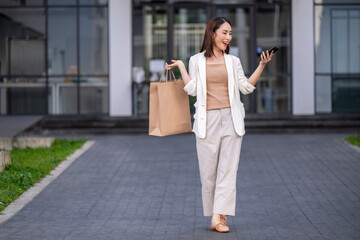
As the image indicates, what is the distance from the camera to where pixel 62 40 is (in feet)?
62.4

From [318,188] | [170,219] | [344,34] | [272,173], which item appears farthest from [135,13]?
[170,219]

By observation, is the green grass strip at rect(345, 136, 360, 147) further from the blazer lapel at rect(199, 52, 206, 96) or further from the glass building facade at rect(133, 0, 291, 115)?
the blazer lapel at rect(199, 52, 206, 96)

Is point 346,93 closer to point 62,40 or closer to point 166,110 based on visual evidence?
point 62,40

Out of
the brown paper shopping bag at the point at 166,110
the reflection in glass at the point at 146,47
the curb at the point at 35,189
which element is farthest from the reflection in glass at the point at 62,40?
the brown paper shopping bag at the point at 166,110

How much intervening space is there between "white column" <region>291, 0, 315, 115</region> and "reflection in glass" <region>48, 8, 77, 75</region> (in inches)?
222

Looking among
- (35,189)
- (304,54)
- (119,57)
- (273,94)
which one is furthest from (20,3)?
(35,189)

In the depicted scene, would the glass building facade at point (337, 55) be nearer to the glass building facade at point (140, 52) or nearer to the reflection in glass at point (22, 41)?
the glass building facade at point (140, 52)

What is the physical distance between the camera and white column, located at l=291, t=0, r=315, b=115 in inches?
741

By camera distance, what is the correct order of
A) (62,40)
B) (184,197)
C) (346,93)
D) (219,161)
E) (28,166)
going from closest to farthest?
(219,161)
(184,197)
(28,166)
(346,93)
(62,40)

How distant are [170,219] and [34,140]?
6655 mm

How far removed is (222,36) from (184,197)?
2.97m

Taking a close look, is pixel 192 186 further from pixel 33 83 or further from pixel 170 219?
pixel 33 83

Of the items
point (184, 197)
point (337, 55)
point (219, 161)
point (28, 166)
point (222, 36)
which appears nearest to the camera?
point (222, 36)

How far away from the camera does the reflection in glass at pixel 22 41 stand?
62.4 ft
